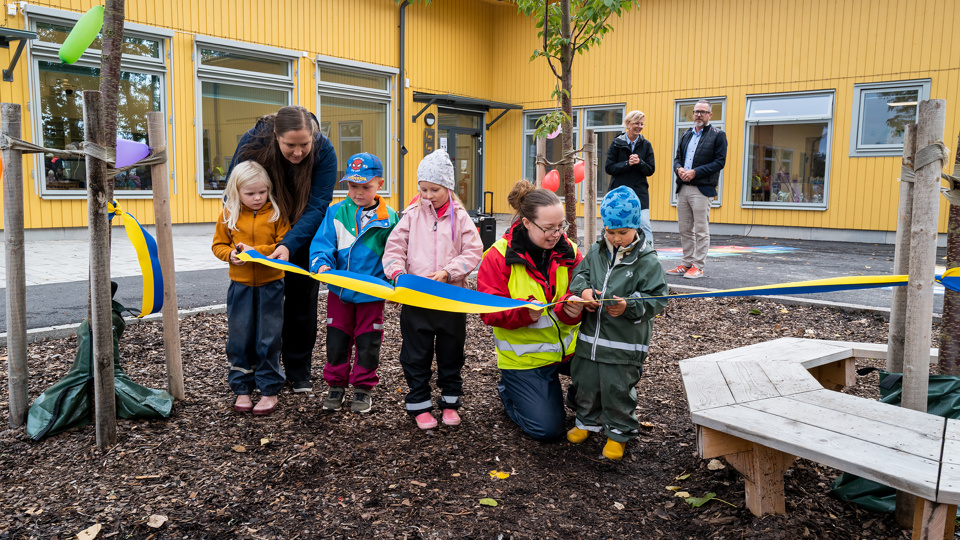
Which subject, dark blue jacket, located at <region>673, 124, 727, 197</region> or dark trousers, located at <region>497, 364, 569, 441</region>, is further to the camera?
dark blue jacket, located at <region>673, 124, 727, 197</region>

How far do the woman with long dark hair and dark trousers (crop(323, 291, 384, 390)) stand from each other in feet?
0.89

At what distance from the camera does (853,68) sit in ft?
43.7

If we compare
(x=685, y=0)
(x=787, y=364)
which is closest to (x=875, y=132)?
(x=685, y=0)

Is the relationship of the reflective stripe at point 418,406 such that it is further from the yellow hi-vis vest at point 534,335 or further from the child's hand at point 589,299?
the child's hand at point 589,299

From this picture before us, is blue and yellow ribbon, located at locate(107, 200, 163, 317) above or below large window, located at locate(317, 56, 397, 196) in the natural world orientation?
below

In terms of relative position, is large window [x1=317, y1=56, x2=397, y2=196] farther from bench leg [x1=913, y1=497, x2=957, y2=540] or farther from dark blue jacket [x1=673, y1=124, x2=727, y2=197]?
bench leg [x1=913, y1=497, x2=957, y2=540]

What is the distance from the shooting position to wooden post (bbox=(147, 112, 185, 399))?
3188mm

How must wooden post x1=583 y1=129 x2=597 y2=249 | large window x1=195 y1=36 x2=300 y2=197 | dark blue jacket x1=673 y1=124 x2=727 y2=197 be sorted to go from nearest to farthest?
wooden post x1=583 y1=129 x2=597 y2=249
dark blue jacket x1=673 y1=124 x2=727 y2=197
large window x1=195 y1=36 x2=300 y2=197

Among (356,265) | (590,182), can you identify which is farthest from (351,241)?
(590,182)

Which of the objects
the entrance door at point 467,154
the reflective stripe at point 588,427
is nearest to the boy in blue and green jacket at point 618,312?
the reflective stripe at point 588,427

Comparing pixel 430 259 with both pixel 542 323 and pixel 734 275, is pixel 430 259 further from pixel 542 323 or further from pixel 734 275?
pixel 734 275

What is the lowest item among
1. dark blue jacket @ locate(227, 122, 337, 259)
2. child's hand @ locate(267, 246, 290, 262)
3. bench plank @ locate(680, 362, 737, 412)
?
Answer: bench plank @ locate(680, 362, 737, 412)

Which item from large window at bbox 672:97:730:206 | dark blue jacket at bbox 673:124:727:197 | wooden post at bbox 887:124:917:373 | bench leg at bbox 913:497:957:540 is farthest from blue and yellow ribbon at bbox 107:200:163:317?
large window at bbox 672:97:730:206

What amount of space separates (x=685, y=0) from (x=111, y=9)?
14.6 meters
